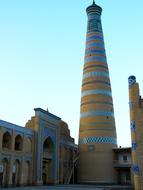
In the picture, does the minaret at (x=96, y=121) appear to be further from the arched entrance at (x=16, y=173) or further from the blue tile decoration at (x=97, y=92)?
the arched entrance at (x=16, y=173)

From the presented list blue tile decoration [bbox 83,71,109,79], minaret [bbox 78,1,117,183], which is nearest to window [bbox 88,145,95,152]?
minaret [bbox 78,1,117,183]

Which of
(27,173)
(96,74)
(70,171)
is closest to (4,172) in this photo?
(27,173)

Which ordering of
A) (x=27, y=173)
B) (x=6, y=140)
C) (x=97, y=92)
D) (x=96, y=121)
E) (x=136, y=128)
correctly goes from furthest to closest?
1. (x=97, y=92)
2. (x=96, y=121)
3. (x=27, y=173)
4. (x=6, y=140)
5. (x=136, y=128)

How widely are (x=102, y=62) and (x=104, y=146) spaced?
9.65m

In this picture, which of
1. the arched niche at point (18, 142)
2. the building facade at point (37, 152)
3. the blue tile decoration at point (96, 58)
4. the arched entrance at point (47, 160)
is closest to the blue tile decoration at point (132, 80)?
the building facade at point (37, 152)

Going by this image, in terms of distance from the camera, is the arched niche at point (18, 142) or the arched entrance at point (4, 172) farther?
the arched niche at point (18, 142)

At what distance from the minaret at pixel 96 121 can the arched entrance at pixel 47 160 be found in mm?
3514

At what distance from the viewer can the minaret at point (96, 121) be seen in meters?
31.7

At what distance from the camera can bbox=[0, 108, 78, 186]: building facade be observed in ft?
81.4

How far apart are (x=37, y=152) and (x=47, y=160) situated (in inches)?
135

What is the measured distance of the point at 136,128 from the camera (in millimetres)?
19203

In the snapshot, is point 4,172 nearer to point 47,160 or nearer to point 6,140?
point 6,140

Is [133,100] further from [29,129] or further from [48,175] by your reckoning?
[48,175]

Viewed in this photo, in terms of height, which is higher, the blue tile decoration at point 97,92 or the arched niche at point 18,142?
the blue tile decoration at point 97,92
